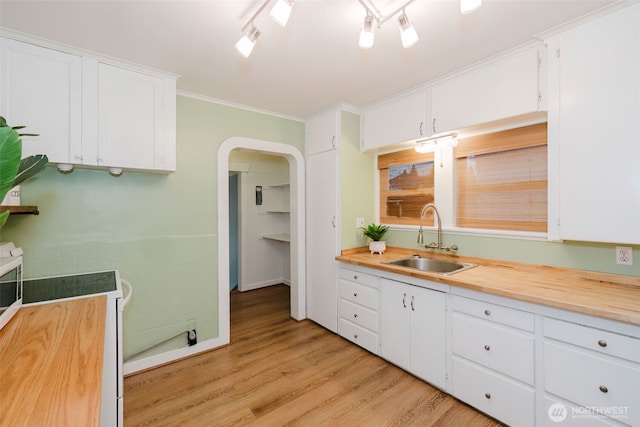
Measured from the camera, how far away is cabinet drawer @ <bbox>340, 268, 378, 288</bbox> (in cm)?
253

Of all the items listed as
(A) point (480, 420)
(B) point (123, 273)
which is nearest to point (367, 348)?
(A) point (480, 420)

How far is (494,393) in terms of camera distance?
1720 millimetres

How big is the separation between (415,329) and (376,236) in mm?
1045

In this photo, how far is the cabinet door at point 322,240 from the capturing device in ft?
9.80

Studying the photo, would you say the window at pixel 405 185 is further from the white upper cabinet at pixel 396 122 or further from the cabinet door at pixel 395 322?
the cabinet door at pixel 395 322

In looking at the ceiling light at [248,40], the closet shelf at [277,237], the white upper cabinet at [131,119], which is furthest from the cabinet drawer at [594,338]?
the closet shelf at [277,237]

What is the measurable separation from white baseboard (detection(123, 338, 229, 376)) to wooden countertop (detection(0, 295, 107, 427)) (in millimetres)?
1108

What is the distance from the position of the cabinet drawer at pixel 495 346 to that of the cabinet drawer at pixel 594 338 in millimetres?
132

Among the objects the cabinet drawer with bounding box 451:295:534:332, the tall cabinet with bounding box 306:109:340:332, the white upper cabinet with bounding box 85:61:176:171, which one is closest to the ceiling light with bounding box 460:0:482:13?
the cabinet drawer with bounding box 451:295:534:332

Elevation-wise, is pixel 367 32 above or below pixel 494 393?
above

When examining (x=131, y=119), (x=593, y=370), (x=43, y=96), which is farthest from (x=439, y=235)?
(x=43, y=96)

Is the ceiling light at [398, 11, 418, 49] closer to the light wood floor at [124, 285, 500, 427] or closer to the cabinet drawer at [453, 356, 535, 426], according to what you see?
the cabinet drawer at [453, 356, 535, 426]

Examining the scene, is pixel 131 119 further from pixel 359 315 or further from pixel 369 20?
pixel 359 315

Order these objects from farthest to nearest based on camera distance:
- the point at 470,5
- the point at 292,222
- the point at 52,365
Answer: the point at 292,222 < the point at 470,5 < the point at 52,365
